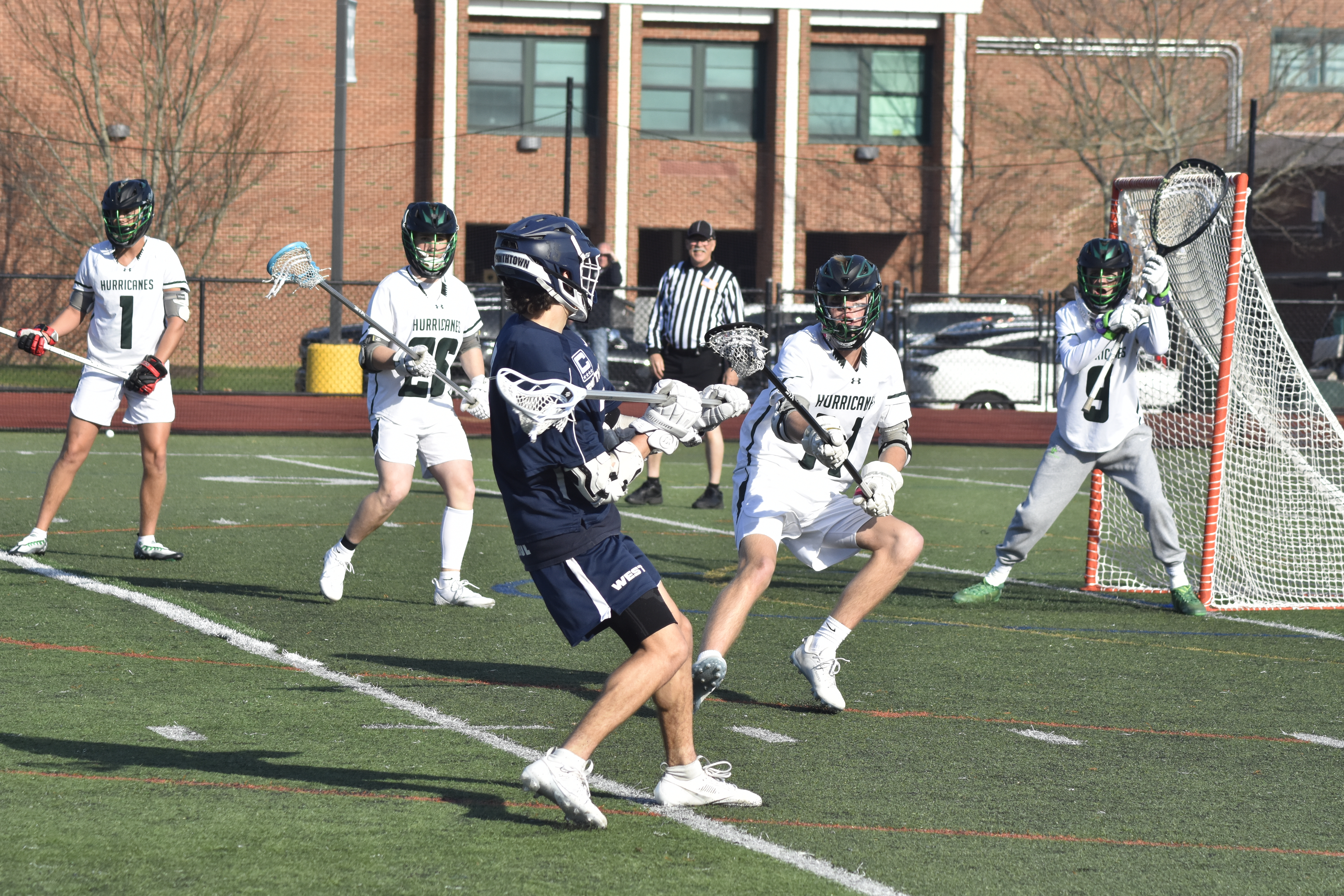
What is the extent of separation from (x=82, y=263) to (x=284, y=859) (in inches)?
225

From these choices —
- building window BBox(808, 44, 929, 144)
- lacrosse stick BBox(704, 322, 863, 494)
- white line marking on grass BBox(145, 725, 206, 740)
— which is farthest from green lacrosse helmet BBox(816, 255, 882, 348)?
building window BBox(808, 44, 929, 144)

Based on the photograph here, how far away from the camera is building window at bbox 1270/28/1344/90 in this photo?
3497 centimetres

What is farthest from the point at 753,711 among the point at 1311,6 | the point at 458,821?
the point at 1311,6

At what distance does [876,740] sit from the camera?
18.4 ft

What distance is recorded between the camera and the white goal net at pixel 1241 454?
9.01m

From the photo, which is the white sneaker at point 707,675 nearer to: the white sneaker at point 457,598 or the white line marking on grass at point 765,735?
the white line marking on grass at point 765,735

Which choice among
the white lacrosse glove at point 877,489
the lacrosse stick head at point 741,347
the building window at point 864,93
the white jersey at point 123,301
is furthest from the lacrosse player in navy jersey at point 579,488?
the building window at point 864,93

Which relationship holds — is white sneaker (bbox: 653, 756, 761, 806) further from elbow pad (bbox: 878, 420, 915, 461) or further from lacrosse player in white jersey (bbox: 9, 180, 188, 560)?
lacrosse player in white jersey (bbox: 9, 180, 188, 560)

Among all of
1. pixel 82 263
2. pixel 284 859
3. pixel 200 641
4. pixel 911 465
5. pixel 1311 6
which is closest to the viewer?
pixel 284 859

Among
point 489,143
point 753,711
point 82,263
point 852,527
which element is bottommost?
point 753,711

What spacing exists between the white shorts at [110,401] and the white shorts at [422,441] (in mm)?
1678

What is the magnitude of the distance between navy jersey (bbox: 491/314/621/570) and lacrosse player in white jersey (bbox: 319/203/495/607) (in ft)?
11.1

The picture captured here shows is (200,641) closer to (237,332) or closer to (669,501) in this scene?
(669,501)

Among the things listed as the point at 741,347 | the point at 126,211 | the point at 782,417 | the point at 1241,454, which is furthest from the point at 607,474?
the point at 1241,454
